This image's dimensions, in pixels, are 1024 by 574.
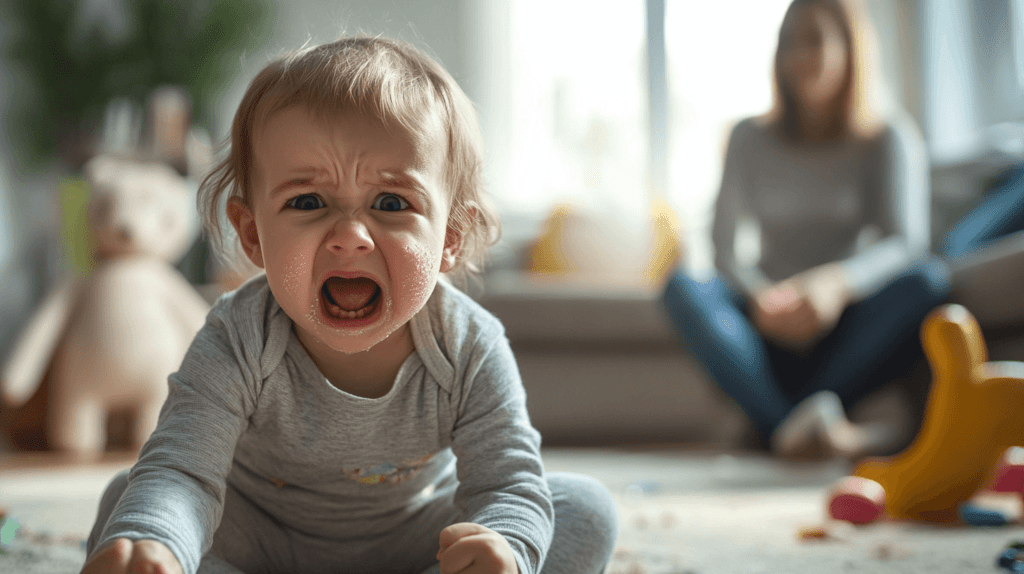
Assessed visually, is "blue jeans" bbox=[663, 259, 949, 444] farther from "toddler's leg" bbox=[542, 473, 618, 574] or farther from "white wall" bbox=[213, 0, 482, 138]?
"white wall" bbox=[213, 0, 482, 138]

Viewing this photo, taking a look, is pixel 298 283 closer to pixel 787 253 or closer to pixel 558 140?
pixel 787 253

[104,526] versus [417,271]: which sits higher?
[417,271]

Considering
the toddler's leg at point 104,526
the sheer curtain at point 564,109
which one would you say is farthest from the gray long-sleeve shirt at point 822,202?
the sheer curtain at point 564,109

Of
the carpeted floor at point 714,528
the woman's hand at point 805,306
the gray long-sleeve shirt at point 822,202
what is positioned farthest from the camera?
the gray long-sleeve shirt at point 822,202

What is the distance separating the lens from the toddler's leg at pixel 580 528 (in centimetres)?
59

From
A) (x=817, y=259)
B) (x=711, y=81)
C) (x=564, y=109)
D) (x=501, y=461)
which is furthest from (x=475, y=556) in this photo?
(x=711, y=81)

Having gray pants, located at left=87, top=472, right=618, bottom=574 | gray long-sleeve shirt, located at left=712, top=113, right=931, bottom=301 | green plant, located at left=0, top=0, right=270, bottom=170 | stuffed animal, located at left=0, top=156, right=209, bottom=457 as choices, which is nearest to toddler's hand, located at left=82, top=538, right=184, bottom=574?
gray pants, located at left=87, top=472, right=618, bottom=574

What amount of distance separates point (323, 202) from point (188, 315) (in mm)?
1523

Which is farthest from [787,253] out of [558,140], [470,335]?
[558,140]

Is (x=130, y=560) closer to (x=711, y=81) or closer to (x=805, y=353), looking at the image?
(x=805, y=353)

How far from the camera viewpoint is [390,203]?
0.55 meters

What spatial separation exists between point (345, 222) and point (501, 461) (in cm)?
20

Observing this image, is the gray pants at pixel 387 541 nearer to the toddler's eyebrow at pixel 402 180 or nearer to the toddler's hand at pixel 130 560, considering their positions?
the toddler's hand at pixel 130 560

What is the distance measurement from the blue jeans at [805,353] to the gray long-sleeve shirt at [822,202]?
53 mm
